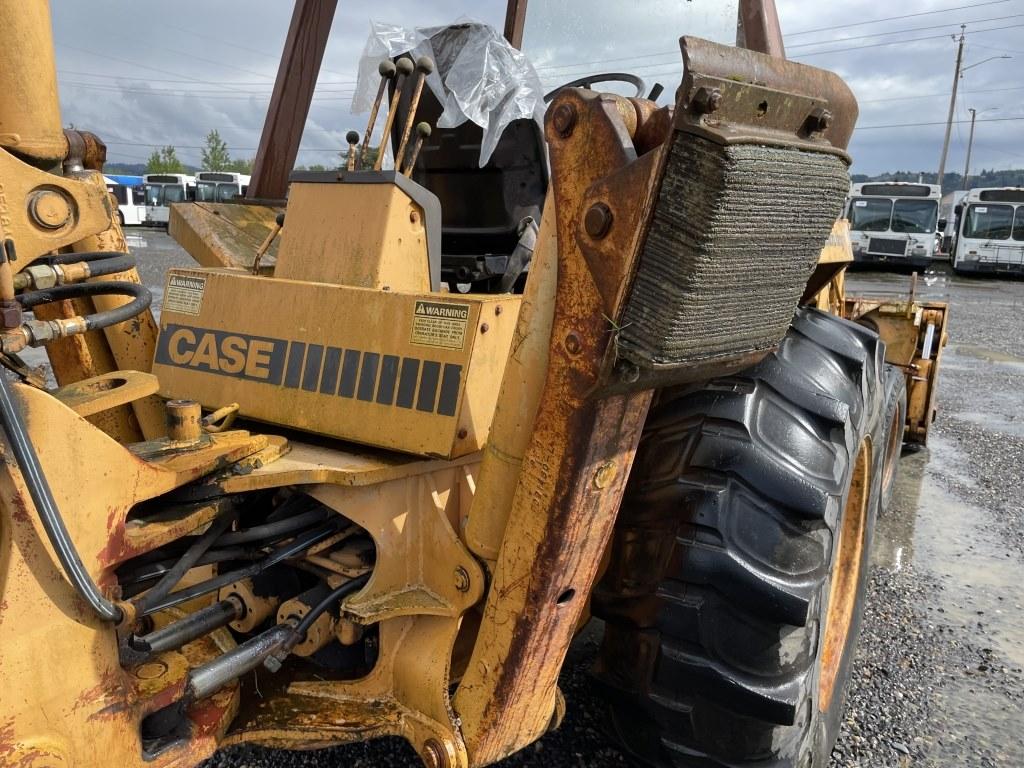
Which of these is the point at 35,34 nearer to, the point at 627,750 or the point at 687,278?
the point at 687,278

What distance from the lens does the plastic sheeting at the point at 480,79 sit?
7.91ft

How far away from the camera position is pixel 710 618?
1614 millimetres

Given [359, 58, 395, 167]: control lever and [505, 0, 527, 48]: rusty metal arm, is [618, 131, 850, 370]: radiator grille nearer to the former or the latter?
[359, 58, 395, 167]: control lever

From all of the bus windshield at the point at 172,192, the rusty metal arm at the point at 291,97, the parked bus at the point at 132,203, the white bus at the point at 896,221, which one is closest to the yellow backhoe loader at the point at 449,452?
the rusty metal arm at the point at 291,97

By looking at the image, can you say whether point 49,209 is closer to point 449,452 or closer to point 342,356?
point 342,356

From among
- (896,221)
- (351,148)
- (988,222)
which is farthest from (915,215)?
(351,148)

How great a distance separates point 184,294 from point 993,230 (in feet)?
80.1

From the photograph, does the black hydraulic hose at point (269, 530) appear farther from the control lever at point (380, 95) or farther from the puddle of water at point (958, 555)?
the puddle of water at point (958, 555)

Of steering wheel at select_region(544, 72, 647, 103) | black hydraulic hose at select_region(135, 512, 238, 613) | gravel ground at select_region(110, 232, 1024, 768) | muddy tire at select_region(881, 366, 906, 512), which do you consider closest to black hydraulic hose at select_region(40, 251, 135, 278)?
black hydraulic hose at select_region(135, 512, 238, 613)

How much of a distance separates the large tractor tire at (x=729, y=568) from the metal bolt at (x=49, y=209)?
3.78 ft

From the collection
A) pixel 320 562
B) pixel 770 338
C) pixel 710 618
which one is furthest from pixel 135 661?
pixel 770 338

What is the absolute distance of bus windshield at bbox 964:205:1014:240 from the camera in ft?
70.9

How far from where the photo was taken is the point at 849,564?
8.08 feet

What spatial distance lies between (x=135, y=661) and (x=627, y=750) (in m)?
1.08
